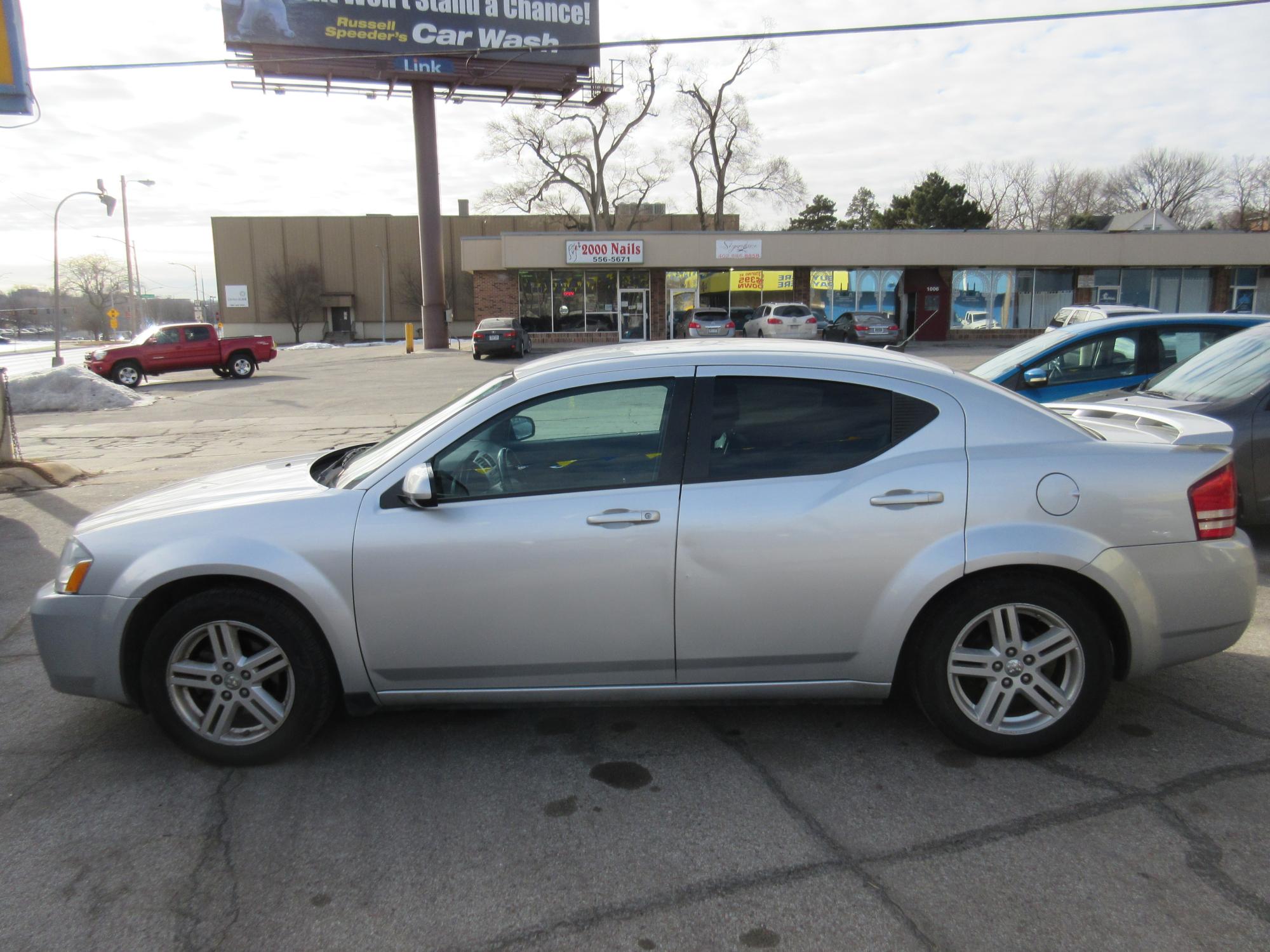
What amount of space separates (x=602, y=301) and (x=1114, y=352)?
109ft

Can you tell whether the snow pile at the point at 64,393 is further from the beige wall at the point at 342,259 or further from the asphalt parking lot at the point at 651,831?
the beige wall at the point at 342,259

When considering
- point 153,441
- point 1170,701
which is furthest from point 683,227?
point 1170,701

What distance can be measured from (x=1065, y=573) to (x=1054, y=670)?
42cm

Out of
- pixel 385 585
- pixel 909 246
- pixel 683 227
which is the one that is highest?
pixel 683 227

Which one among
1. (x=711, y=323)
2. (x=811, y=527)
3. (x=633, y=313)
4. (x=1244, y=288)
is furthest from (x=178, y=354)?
(x=1244, y=288)

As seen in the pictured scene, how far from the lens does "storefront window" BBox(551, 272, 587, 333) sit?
39.8m

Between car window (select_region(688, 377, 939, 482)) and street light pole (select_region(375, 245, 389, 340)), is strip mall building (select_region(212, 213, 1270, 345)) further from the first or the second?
car window (select_region(688, 377, 939, 482))

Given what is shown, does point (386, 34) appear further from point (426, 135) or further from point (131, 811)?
point (131, 811)

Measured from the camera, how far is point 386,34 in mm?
39031

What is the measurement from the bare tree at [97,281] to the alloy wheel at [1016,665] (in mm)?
101947

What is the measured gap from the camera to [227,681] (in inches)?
138

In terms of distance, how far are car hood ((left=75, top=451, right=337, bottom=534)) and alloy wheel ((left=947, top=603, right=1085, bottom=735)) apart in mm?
2641

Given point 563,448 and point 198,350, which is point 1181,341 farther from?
point 198,350
